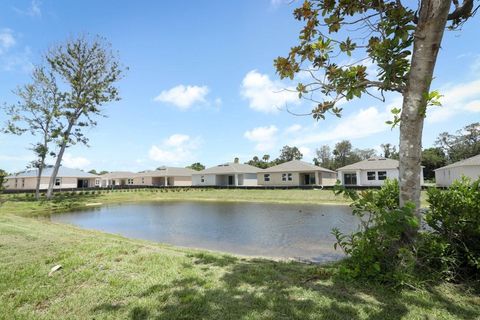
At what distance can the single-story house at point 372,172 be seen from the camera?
3700cm

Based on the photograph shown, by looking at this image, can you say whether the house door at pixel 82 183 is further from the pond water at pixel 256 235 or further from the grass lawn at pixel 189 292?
the grass lawn at pixel 189 292

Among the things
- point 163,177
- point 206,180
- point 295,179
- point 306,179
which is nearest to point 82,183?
point 163,177

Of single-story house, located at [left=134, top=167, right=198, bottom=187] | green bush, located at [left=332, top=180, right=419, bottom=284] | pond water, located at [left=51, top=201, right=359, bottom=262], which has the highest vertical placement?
single-story house, located at [left=134, top=167, right=198, bottom=187]

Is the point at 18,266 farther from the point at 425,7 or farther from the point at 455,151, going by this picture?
the point at 455,151

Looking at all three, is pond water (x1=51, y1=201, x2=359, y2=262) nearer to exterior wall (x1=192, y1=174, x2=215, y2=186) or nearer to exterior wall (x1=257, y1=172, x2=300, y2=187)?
exterior wall (x1=257, y1=172, x2=300, y2=187)

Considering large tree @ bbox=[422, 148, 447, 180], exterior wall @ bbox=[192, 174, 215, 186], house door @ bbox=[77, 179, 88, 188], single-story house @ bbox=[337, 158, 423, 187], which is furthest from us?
house door @ bbox=[77, 179, 88, 188]

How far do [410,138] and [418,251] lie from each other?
1741 millimetres

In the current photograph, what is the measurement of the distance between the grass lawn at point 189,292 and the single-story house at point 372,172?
35735 mm

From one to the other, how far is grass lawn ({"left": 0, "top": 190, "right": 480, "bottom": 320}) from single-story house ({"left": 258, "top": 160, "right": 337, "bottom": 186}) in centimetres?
3849

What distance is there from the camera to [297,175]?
143 ft

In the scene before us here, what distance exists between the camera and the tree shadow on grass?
11.5 ft

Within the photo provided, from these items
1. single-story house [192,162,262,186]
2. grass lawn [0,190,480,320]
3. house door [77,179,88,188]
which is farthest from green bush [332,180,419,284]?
house door [77,179,88,188]

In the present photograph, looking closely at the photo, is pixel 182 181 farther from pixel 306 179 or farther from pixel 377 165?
pixel 377 165

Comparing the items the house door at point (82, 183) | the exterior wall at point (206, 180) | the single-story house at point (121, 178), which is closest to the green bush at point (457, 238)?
the exterior wall at point (206, 180)
